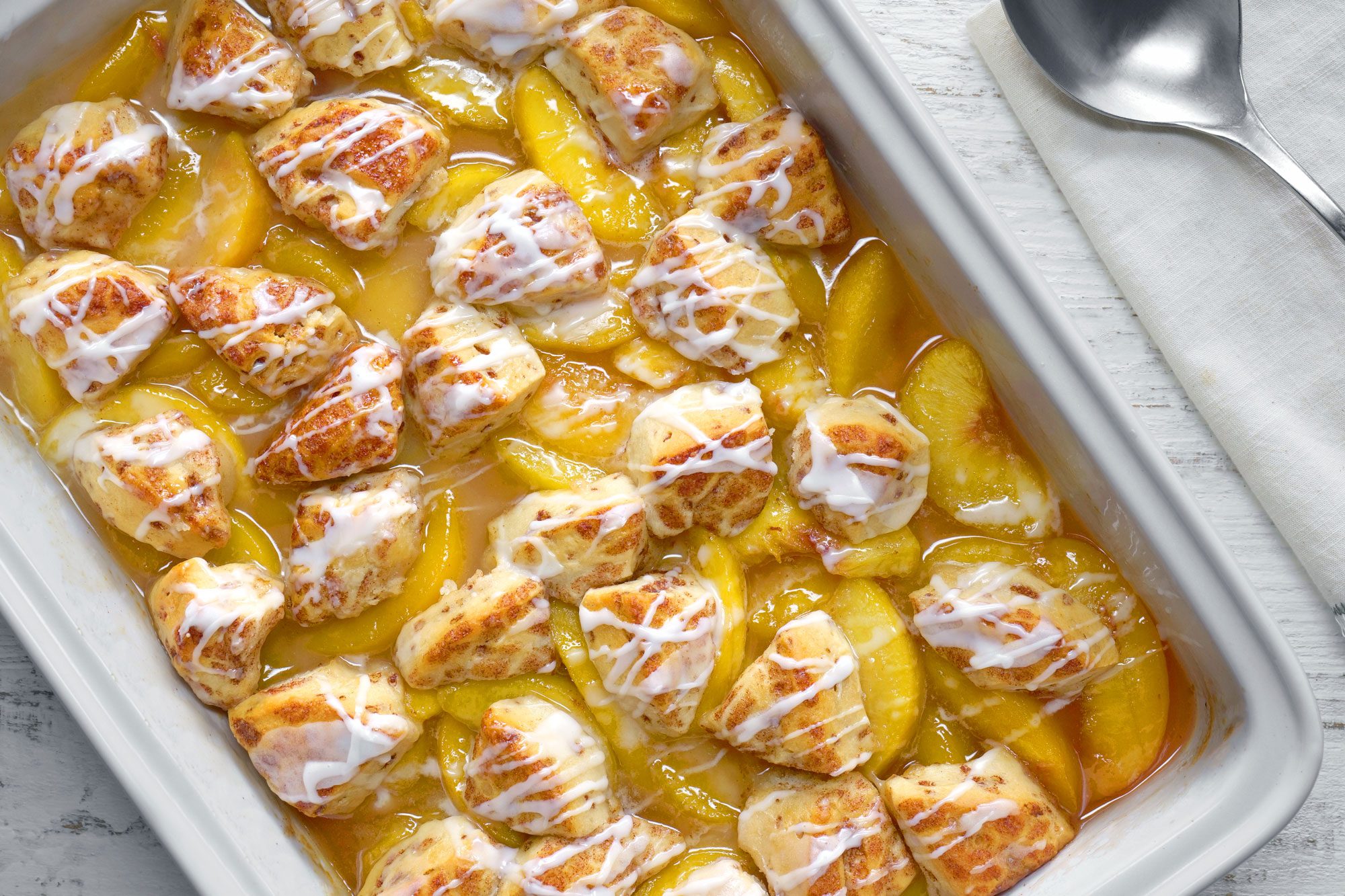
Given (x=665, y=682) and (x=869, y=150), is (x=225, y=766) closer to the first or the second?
(x=665, y=682)

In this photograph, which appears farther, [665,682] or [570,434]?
[570,434]

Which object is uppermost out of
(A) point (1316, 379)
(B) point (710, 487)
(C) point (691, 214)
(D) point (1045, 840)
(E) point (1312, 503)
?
(C) point (691, 214)

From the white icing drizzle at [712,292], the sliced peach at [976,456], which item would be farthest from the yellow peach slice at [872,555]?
the white icing drizzle at [712,292]

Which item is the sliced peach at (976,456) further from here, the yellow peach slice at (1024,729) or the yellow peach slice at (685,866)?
the yellow peach slice at (685,866)

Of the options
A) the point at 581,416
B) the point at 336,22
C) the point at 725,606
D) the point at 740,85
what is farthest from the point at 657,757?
the point at 336,22

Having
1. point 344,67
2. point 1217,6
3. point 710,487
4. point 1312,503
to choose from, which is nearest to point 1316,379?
point 1312,503

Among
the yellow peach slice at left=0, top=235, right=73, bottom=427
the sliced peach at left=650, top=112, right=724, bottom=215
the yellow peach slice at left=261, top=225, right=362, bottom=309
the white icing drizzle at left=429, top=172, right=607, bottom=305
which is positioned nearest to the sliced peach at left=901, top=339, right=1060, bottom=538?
the sliced peach at left=650, top=112, right=724, bottom=215
